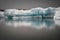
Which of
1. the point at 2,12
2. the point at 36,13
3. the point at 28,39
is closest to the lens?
the point at 28,39

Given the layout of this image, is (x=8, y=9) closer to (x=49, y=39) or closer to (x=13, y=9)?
(x=13, y=9)

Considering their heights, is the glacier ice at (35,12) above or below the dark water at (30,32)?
above

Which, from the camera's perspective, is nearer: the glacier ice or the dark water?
the dark water

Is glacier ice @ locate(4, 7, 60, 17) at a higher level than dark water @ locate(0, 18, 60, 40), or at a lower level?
higher

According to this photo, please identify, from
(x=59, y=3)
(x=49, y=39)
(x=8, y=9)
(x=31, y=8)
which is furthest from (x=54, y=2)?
(x=49, y=39)

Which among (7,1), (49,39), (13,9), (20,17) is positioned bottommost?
(49,39)

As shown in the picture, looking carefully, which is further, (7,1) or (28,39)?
(7,1)

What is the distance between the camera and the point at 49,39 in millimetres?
719

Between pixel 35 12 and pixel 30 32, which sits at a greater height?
pixel 35 12

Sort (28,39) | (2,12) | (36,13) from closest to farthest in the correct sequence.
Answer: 1. (28,39)
2. (36,13)
3. (2,12)

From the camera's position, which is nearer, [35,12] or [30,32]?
[30,32]

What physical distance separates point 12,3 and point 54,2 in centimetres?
91

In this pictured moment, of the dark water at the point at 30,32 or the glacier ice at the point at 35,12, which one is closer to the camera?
the dark water at the point at 30,32

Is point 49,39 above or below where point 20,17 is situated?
below
